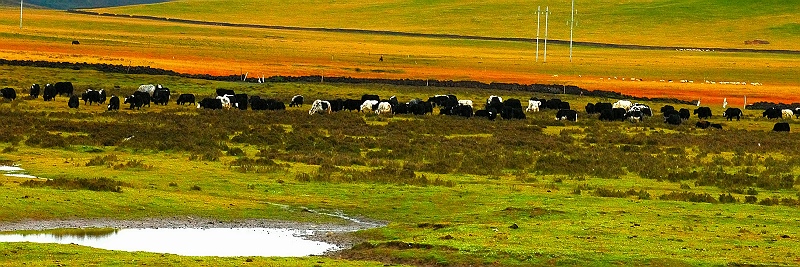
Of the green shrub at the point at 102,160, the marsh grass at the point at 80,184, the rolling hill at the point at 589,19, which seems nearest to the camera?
the marsh grass at the point at 80,184

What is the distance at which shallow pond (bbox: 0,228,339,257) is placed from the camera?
1948 centimetres

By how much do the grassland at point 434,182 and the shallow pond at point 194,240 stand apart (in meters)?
1.11

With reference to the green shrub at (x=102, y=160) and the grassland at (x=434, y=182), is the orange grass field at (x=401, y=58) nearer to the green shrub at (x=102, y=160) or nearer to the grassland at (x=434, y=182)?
the grassland at (x=434, y=182)

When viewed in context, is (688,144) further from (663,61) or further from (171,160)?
(663,61)

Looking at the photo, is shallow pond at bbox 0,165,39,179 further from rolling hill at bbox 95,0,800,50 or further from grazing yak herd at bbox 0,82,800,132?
rolling hill at bbox 95,0,800,50

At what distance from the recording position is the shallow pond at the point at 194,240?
19.5m

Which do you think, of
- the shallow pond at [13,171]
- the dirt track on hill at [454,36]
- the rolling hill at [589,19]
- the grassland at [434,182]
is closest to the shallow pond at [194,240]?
the grassland at [434,182]

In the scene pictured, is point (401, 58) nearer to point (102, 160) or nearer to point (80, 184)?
point (102, 160)

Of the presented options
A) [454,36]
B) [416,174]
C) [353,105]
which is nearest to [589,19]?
[454,36]

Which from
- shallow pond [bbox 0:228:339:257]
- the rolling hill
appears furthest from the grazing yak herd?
the rolling hill

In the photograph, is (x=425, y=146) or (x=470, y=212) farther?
(x=425, y=146)

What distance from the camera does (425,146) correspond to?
39.3 meters

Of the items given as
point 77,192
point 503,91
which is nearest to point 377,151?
point 77,192

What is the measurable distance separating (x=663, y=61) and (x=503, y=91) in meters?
49.8
